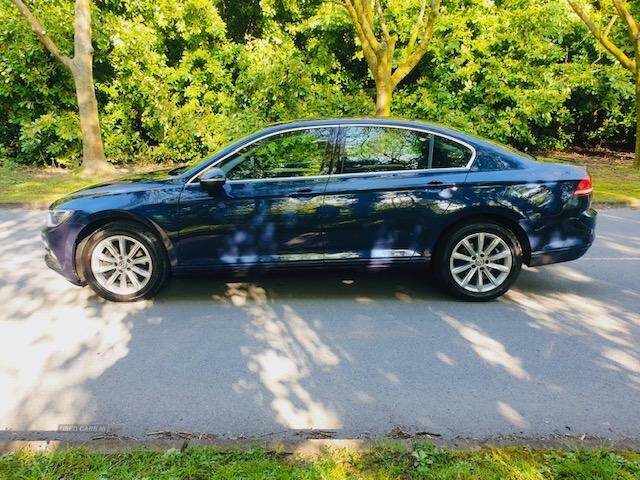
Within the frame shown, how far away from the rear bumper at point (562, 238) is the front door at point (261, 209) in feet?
6.58

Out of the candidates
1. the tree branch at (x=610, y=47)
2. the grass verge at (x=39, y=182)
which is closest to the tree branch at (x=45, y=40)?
the grass verge at (x=39, y=182)

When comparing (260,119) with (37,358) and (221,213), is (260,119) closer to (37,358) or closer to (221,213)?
(221,213)

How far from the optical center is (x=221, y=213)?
4.96 meters

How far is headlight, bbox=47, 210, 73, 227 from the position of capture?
506 cm

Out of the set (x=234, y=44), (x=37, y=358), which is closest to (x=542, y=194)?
(x=37, y=358)

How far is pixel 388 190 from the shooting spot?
196 inches

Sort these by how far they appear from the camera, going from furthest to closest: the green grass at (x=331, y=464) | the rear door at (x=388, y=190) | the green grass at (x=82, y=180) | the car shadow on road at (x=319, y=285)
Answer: the green grass at (x=82, y=180), the car shadow on road at (x=319, y=285), the rear door at (x=388, y=190), the green grass at (x=331, y=464)

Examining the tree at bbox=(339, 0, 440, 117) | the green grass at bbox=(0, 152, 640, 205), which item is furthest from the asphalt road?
the tree at bbox=(339, 0, 440, 117)

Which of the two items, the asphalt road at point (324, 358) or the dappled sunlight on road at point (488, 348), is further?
the dappled sunlight on road at point (488, 348)

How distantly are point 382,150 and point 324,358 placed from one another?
2078 mm

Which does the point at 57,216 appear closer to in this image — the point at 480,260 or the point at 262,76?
the point at 480,260

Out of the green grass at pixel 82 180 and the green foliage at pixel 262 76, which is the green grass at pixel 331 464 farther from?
the green foliage at pixel 262 76

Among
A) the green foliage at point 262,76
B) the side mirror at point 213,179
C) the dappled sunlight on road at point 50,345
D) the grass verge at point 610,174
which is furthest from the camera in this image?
the green foliage at point 262,76

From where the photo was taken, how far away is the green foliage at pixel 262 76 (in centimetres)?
1355
